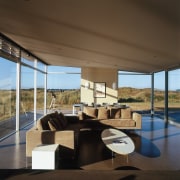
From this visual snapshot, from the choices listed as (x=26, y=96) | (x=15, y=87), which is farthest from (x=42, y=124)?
(x=26, y=96)

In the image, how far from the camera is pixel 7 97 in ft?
24.2

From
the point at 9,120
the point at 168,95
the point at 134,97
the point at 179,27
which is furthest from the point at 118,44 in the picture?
the point at 134,97

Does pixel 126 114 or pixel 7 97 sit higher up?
pixel 7 97

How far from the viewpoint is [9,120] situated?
7664 millimetres

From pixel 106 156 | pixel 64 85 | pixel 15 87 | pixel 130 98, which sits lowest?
pixel 106 156

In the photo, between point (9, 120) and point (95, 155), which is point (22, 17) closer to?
point (95, 155)

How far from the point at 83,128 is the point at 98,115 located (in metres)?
1.19

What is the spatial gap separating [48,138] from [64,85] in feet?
30.2

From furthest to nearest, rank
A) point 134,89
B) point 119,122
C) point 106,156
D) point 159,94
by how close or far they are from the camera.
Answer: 1. point 134,89
2. point 159,94
3. point 119,122
4. point 106,156

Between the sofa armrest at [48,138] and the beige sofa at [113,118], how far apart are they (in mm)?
3298

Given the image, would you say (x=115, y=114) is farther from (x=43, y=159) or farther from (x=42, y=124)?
(x=43, y=159)

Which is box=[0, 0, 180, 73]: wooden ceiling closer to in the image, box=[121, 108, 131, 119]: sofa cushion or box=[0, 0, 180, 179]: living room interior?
box=[0, 0, 180, 179]: living room interior

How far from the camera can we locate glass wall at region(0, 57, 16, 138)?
684 cm

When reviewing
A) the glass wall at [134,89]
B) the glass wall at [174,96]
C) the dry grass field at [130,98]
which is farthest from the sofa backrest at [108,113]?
the glass wall at [134,89]
